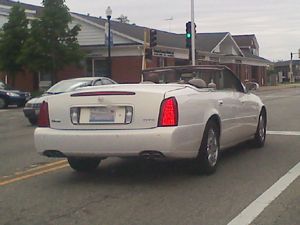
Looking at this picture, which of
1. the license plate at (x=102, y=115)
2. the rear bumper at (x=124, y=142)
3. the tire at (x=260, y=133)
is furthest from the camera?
the tire at (x=260, y=133)

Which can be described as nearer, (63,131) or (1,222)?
(1,222)

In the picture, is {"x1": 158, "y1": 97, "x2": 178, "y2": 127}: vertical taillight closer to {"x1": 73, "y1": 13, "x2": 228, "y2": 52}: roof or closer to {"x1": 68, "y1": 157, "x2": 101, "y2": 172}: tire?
{"x1": 68, "y1": 157, "x2": 101, "y2": 172}: tire

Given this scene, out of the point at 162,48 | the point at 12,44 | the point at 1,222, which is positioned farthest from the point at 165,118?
the point at 162,48

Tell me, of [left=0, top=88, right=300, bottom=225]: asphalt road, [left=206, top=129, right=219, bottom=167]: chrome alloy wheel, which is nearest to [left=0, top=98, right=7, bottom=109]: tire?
[left=0, top=88, right=300, bottom=225]: asphalt road

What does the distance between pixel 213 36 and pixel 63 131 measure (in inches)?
1964

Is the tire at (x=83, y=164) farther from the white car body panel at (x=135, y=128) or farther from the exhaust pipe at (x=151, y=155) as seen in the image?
the exhaust pipe at (x=151, y=155)

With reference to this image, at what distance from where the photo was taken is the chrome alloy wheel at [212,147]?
7.52 meters

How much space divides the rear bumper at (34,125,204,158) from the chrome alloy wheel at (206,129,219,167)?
0.40m

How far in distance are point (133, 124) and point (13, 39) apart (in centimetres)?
2967

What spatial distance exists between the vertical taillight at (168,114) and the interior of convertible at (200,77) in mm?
1718

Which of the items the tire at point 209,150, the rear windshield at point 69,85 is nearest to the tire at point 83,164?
the tire at point 209,150

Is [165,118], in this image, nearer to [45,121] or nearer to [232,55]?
[45,121]

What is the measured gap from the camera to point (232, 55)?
5700 centimetres

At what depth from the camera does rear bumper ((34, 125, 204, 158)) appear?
6.63 meters
